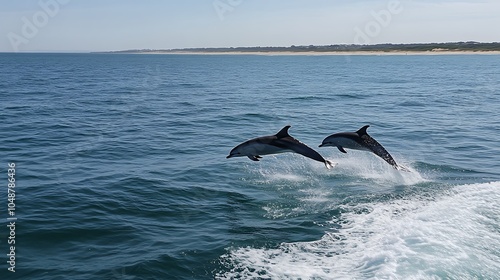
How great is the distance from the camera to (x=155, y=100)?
5062cm

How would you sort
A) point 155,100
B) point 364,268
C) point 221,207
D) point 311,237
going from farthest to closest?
1. point 155,100
2. point 221,207
3. point 311,237
4. point 364,268

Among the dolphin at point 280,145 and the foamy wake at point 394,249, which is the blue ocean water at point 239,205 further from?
the dolphin at point 280,145

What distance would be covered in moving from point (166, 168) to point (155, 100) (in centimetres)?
3062

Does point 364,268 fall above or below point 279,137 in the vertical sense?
below

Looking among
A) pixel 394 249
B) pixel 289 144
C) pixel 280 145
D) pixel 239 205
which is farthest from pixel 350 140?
pixel 394 249

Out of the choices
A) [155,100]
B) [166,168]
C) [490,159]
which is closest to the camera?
[166,168]

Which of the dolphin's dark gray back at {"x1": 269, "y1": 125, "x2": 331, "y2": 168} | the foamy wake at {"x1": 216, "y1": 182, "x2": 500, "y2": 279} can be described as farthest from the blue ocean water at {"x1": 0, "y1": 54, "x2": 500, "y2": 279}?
the dolphin's dark gray back at {"x1": 269, "y1": 125, "x2": 331, "y2": 168}

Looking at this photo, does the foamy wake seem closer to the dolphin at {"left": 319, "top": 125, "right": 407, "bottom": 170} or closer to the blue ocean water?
the blue ocean water

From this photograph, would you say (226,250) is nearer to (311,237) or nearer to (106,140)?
(311,237)

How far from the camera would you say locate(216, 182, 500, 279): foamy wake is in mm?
10750

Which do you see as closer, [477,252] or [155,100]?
[477,252]

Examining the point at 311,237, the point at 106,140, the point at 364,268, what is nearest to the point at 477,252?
the point at 364,268

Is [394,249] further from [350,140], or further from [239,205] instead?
[239,205]

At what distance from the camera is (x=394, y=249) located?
38.7 ft
